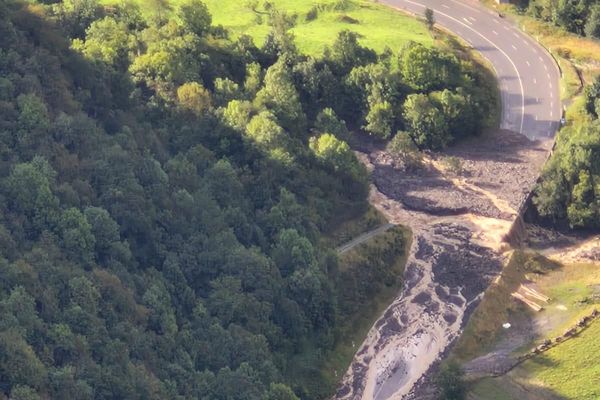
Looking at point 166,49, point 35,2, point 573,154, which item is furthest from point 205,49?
point 573,154

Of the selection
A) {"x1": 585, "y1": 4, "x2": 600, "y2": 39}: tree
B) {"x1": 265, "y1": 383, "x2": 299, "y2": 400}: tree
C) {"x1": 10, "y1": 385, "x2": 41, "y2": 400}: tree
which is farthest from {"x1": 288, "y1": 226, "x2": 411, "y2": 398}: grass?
{"x1": 585, "y1": 4, "x2": 600, "y2": 39}: tree

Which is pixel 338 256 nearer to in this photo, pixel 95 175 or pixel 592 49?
pixel 95 175

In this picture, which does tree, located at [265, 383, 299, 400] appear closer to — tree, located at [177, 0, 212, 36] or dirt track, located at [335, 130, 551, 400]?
dirt track, located at [335, 130, 551, 400]

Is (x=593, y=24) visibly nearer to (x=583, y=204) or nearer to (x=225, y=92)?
(x=583, y=204)

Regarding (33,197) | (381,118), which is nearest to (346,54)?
(381,118)

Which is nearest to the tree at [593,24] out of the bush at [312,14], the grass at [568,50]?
the grass at [568,50]

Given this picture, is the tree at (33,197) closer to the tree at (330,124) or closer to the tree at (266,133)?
the tree at (266,133)
